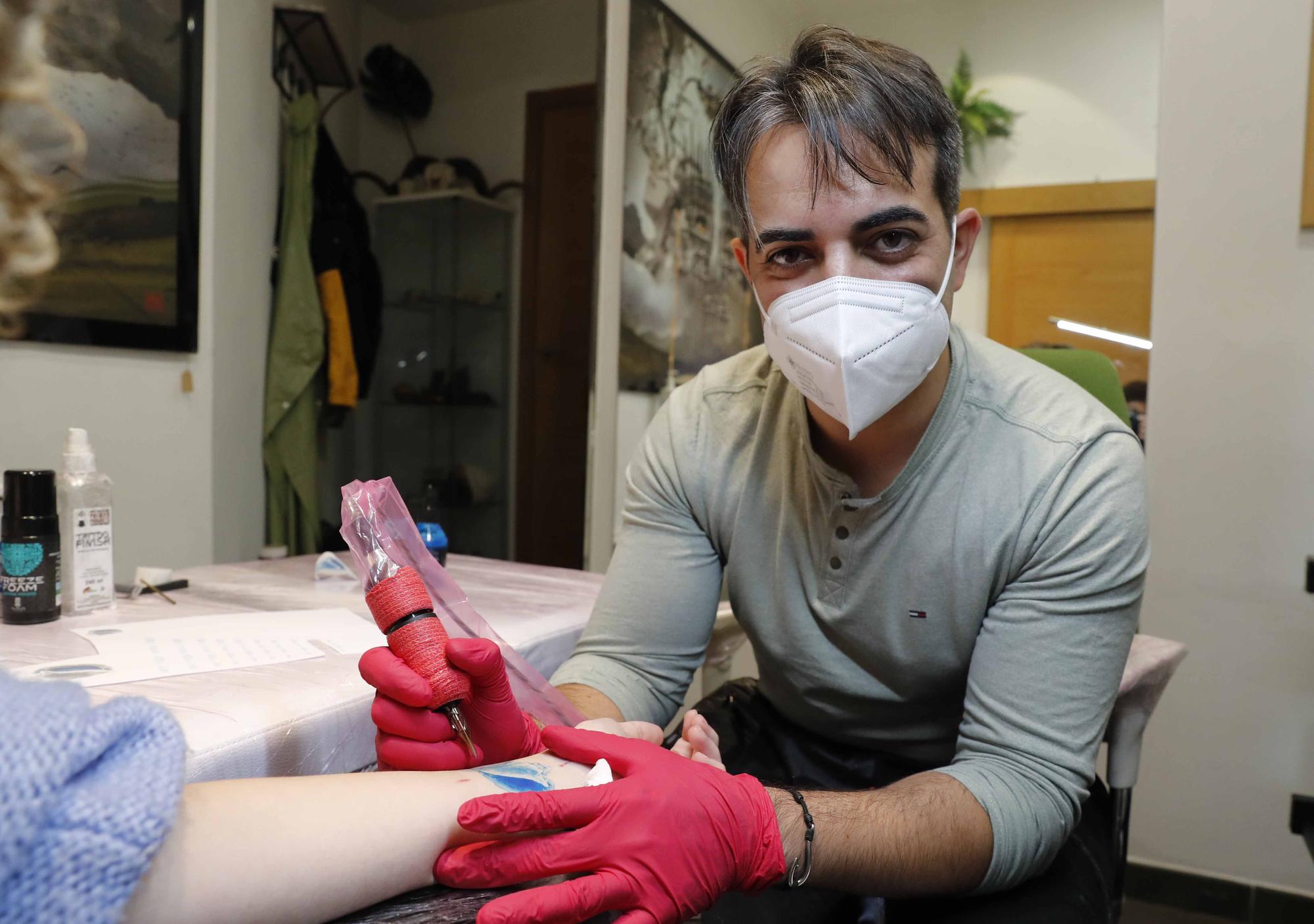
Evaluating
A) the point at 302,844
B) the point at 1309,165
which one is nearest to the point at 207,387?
the point at 302,844

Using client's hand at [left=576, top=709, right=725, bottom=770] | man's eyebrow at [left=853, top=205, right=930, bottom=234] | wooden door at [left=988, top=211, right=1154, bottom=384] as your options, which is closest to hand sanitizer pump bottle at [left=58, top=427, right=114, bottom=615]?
client's hand at [left=576, top=709, right=725, bottom=770]

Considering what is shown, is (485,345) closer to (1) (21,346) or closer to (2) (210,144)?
(2) (210,144)

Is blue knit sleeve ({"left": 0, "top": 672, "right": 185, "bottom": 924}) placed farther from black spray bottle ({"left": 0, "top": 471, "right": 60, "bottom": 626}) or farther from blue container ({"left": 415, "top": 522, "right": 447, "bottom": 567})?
blue container ({"left": 415, "top": 522, "right": 447, "bottom": 567})

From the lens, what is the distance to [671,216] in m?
2.85

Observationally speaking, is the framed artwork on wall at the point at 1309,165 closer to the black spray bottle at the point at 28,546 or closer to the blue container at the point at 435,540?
the blue container at the point at 435,540

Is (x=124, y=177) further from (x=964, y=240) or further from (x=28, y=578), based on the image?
(x=964, y=240)

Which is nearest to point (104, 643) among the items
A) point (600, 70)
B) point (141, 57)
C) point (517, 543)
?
point (141, 57)

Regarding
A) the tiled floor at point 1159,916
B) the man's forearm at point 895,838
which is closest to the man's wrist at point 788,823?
the man's forearm at point 895,838

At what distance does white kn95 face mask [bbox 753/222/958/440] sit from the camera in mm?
977

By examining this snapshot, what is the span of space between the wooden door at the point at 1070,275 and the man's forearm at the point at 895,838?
268 cm

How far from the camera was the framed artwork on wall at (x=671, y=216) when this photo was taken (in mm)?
2654

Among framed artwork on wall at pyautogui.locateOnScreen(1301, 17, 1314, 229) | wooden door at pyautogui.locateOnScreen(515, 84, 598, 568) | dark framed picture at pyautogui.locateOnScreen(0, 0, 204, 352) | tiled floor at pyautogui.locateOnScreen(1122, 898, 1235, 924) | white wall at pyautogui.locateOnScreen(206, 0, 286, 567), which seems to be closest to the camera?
framed artwork on wall at pyautogui.locateOnScreen(1301, 17, 1314, 229)

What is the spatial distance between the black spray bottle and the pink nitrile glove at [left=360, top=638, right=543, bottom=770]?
547 mm

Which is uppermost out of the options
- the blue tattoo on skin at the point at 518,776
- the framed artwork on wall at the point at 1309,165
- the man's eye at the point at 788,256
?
the framed artwork on wall at the point at 1309,165
